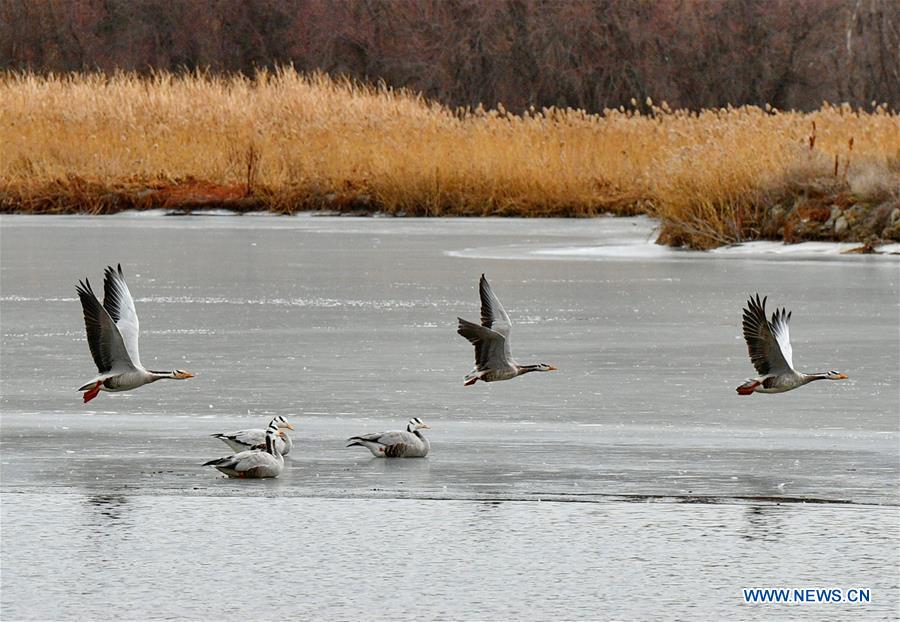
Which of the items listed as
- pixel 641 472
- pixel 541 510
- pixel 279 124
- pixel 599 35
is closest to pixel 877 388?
pixel 641 472

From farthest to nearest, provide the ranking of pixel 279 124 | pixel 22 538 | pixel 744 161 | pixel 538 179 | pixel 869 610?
pixel 279 124 < pixel 538 179 < pixel 744 161 < pixel 22 538 < pixel 869 610

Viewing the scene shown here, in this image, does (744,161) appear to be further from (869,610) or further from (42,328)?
(869,610)

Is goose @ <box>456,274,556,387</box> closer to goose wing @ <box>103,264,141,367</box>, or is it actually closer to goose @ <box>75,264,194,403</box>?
goose @ <box>75,264,194,403</box>

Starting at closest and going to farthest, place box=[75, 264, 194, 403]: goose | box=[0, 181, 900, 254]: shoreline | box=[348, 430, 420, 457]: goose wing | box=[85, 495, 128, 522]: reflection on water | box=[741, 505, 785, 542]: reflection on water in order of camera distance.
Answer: box=[741, 505, 785, 542]: reflection on water
box=[85, 495, 128, 522]: reflection on water
box=[75, 264, 194, 403]: goose
box=[348, 430, 420, 457]: goose wing
box=[0, 181, 900, 254]: shoreline

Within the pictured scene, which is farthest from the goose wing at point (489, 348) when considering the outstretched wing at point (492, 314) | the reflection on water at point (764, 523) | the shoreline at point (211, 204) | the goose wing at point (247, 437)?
the shoreline at point (211, 204)

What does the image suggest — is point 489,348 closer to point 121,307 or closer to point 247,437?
point 247,437

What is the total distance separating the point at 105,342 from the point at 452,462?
1.44 metres

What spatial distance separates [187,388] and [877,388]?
352 cm

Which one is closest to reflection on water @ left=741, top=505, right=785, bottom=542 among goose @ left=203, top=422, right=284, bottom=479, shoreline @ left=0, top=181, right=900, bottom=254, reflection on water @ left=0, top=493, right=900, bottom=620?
reflection on water @ left=0, top=493, right=900, bottom=620

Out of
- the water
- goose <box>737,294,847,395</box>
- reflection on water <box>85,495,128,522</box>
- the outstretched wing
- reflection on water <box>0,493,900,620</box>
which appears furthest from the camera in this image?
the outstretched wing

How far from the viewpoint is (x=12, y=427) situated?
7.90 meters

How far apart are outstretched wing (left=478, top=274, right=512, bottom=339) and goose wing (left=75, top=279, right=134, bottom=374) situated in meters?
1.46

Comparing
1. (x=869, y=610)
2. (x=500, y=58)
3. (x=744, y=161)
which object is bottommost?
(x=869, y=610)

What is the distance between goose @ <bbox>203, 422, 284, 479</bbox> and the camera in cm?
670
